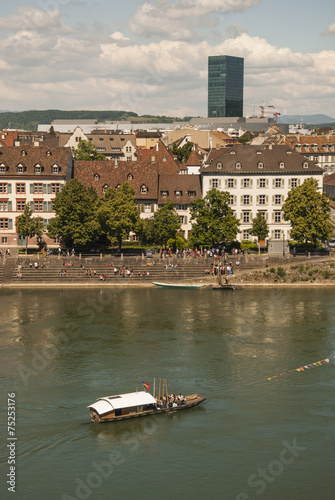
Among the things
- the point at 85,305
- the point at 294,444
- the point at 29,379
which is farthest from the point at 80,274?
the point at 294,444

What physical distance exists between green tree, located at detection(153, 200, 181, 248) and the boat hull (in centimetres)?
5238

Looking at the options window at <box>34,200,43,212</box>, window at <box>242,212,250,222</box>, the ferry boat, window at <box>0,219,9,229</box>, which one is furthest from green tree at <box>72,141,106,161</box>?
the ferry boat

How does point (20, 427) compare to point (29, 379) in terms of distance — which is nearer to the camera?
point (20, 427)

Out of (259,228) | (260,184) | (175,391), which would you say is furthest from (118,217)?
(175,391)

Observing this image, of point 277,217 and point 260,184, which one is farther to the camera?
point 260,184

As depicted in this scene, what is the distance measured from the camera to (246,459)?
139 feet

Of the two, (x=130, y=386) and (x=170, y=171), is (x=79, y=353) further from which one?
(x=170, y=171)

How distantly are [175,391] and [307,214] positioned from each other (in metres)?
52.8

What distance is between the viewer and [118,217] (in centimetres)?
9756

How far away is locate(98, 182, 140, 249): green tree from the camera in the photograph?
97.0 m

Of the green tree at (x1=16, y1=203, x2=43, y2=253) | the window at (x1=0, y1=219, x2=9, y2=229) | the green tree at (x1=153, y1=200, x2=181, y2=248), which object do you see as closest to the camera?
the green tree at (x1=16, y1=203, x2=43, y2=253)

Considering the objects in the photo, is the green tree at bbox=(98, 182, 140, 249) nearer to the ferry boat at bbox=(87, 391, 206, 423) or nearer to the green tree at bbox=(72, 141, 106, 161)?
the green tree at bbox=(72, 141, 106, 161)

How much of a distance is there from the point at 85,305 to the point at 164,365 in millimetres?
23714

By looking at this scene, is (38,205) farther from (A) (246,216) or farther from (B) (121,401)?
(B) (121,401)
